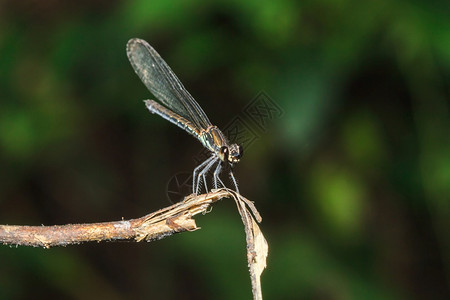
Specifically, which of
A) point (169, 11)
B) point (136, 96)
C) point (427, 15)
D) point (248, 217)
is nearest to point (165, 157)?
point (136, 96)

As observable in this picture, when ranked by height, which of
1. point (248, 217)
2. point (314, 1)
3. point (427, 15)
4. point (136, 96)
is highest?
point (427, 15)

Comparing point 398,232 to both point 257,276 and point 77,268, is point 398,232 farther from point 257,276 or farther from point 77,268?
point 257,276

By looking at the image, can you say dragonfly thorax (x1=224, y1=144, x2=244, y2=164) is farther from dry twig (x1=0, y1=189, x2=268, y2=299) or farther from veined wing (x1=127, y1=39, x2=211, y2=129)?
dry twig (x1=0, y1=189, x2=268, y2=299)

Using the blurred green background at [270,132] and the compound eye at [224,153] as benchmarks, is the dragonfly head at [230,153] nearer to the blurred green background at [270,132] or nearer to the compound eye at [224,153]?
the compound eye at [224,153]

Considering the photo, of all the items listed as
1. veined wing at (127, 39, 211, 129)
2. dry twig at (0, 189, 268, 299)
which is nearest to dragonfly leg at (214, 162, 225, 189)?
veined wing at (127, 39, 211, 129)

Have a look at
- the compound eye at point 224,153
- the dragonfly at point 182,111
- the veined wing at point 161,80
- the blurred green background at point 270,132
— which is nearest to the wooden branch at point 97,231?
the dragonfly at point 182,111
